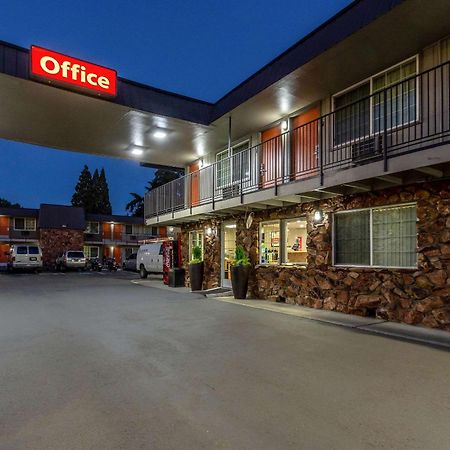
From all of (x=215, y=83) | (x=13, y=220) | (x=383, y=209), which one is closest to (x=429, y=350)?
(x=383, y=209)

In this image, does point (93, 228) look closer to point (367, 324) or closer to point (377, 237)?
point (377, 237)

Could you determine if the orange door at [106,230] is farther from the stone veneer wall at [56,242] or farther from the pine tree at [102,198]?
the pine tree at [102,198]

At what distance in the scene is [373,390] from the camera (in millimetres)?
4512

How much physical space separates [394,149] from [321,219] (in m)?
2.76

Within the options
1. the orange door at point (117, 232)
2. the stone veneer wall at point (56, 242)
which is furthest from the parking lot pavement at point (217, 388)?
the orange door at point (117, 232)

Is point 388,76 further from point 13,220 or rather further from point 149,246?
point 13,220

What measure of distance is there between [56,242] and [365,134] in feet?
118

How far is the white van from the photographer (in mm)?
23688

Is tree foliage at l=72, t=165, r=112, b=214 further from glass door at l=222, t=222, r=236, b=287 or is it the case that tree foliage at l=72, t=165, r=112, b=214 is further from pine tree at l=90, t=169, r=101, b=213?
glass door at l=222, t=222, r=236, b=287

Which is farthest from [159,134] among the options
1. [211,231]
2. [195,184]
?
[211,231]

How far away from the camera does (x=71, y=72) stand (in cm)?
1037

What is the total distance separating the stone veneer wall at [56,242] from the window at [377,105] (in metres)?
34.5

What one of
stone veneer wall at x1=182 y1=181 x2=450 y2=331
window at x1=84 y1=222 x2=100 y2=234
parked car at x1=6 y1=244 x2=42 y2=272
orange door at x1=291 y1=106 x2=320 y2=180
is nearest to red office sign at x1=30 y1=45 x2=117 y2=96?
orange door at x1=291 y1=106 x2=320 y2=180

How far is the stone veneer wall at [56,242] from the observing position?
38750 millimetres
